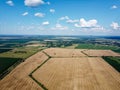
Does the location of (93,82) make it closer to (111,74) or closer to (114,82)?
(114,82)

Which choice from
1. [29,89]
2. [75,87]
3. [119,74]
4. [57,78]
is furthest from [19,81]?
[119,74]

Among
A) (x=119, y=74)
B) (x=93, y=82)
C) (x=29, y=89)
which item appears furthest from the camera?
(x=119, y=74)

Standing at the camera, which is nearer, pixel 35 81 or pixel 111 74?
pixel 35 81

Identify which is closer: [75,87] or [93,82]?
[75,87]

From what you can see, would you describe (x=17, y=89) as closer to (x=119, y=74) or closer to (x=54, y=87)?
(x=54, y=87)

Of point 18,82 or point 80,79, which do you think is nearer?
point 18,82

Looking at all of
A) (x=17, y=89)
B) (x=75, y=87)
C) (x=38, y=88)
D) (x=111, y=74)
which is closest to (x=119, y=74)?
(x=111, y=74)

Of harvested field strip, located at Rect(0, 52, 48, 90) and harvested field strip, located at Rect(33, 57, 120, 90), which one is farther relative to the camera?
harvested field strip, located at Rect(33, 57, 120, 90)

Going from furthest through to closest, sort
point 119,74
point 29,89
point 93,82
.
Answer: point 119,74, point 93,82, point 29,89

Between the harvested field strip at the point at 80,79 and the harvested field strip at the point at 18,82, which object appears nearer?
the harvested field strip at the point at 18,82
